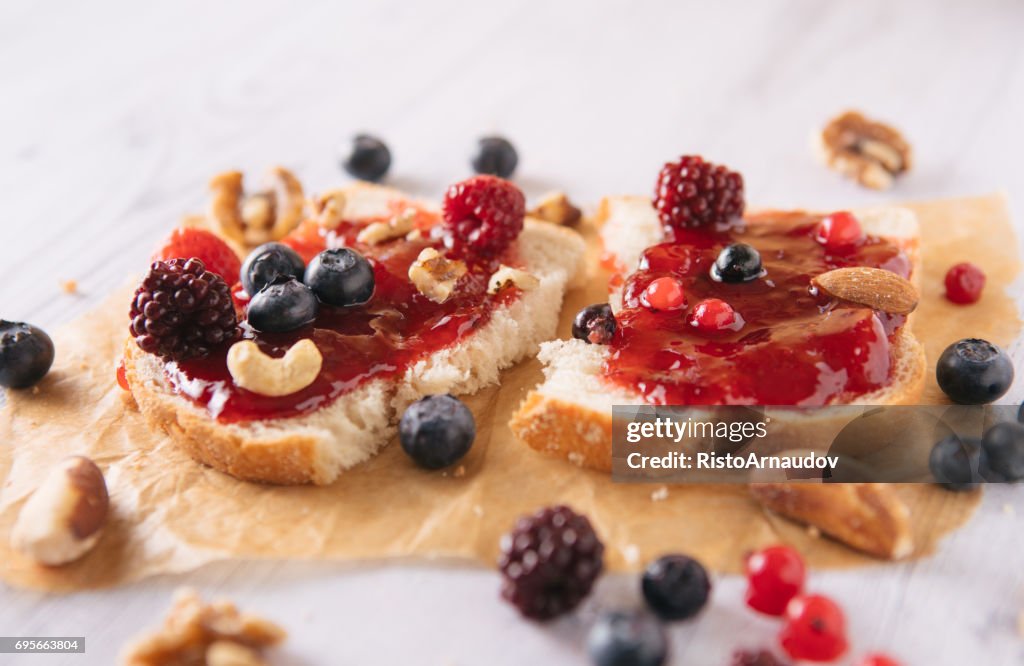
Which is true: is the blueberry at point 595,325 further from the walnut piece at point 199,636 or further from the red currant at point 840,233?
the walnut piece at point 199,636

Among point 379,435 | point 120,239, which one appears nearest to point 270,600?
point 379,435

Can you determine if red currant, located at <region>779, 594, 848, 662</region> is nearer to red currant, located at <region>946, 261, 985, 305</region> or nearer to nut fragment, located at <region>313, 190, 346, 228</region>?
red currant, located at <region>946, 261, 985, 305</region>

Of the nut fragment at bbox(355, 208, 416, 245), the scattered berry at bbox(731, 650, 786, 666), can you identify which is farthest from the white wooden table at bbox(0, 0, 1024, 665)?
the nut fragment at bbox(355, 208, 416, 245)

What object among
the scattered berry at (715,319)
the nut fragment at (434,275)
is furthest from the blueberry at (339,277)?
the scattered berry at (715,319)

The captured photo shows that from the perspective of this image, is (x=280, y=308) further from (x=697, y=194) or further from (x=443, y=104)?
(x=443, y=104)

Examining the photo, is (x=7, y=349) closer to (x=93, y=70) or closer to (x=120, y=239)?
(x=120, y=239)
